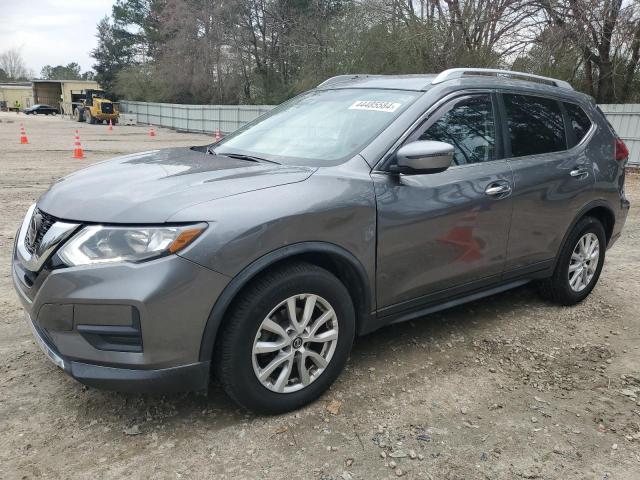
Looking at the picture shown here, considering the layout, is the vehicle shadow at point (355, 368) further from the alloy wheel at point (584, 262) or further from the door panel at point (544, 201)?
the door panel at point (544, 201)

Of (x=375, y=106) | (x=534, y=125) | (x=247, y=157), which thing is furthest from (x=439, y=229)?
(x=534, y=125)

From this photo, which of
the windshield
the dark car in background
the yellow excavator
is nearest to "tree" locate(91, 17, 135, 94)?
the dark car in background

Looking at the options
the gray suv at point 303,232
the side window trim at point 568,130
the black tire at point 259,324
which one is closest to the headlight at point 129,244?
the gray suv at point 303,232

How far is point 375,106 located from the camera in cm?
334

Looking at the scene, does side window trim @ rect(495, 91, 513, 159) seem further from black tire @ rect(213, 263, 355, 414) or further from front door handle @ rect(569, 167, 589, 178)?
black tire @ rect(213, 263, 355, 414)

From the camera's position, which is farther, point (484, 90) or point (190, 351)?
point (484, 90)

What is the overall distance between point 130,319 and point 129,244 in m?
0.32

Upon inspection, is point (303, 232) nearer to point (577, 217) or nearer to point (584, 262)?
point (577, 217)

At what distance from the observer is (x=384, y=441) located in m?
2.62

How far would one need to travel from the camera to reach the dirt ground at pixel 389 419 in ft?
7.97

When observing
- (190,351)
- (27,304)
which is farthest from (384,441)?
(27,304)

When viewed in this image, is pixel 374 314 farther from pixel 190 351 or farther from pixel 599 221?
pixel 599 221

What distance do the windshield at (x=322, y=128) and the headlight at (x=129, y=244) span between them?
0.98 metres

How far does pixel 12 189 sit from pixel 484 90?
29.1 feet
